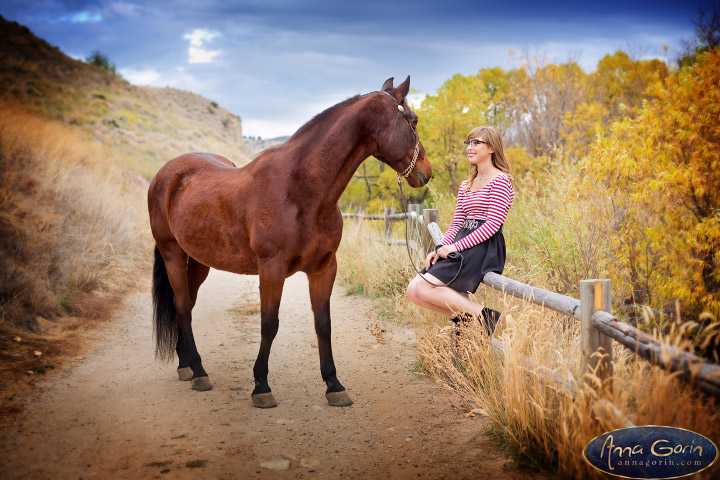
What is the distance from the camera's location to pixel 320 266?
389cm

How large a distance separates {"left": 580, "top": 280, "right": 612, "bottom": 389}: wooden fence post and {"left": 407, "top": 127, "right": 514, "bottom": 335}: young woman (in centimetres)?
89

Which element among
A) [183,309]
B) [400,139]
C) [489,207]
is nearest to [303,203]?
[400,139]

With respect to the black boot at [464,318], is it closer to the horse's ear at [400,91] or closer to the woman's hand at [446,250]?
the woman's hand at [446,250]

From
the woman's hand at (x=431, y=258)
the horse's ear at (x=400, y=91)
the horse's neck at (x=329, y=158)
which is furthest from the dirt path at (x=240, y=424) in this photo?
the horse's ear at (x=400, y=91)

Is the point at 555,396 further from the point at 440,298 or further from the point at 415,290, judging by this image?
the point at 415,290

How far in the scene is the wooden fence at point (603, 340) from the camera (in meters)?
1.80

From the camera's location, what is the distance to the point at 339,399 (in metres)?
3.82

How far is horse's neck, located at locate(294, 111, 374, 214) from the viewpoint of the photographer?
12.0 feet

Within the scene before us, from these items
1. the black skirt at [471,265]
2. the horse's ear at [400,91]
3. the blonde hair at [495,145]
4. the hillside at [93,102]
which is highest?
the hillside at [93,102]

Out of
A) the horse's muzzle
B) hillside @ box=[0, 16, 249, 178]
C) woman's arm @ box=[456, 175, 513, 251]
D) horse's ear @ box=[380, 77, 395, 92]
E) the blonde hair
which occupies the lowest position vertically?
Result: woman's arm @ box=[456, 175, 513, 251]

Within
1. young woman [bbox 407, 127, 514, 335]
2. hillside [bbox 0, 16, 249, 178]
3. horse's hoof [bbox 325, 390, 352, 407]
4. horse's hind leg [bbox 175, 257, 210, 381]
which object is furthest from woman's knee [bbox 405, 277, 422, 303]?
hillside [bbox 0, 16, 249, 178]

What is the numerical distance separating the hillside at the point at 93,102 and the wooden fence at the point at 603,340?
1928 cm

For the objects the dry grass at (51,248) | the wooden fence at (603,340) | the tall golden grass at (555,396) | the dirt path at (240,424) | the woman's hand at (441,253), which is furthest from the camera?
the dry grass at (51,248)

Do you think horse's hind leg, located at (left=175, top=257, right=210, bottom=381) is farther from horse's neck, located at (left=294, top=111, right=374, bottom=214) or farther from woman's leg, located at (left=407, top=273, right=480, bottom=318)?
woman's leg, located at (left=407, top=273, right=480, bottom=318)
